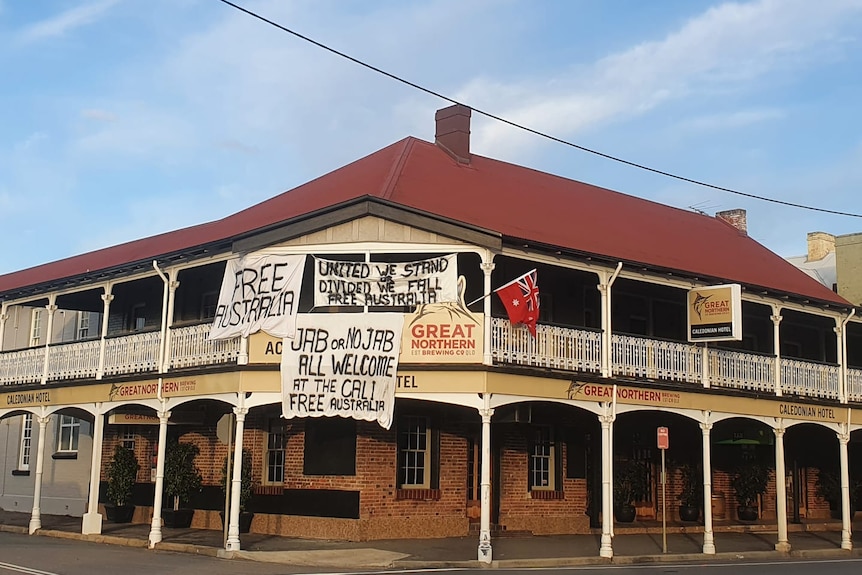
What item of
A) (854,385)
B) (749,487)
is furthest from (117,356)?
(854,385)

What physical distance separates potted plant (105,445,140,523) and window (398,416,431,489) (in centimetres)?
830

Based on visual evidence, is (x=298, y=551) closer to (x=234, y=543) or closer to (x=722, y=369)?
(x=234, y=543)

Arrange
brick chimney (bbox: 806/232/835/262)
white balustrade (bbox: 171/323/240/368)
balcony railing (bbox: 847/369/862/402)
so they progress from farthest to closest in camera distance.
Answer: brick chimney (bbox: 806/232/835/262)
balcony railing (bbox: 847/369/862/402)
white balustrade (bbox: 171/323/240/368)

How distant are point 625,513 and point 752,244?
1108 centimetres

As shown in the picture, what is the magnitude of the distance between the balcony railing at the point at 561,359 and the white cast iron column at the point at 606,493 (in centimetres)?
119

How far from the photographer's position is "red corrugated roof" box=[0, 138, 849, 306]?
2273 cm

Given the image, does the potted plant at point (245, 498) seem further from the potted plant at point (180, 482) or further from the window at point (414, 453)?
the window at point (414, 453)

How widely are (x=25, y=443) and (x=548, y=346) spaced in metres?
20.4

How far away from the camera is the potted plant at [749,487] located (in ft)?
96.9

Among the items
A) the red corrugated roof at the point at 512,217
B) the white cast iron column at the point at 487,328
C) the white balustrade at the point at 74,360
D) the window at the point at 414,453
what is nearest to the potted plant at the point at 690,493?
the red corrugated roof at the point at 512,217

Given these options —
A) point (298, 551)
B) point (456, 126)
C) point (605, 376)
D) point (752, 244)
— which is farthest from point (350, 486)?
point (752, 244)

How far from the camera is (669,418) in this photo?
27438 millimetres

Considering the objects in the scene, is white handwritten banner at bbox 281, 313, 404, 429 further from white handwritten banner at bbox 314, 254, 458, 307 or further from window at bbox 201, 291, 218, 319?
window at bbox 201, 291, 218, 319

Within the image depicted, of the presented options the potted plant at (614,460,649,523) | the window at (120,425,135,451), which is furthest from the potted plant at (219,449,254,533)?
the potted plant at (614,460,649,523)
